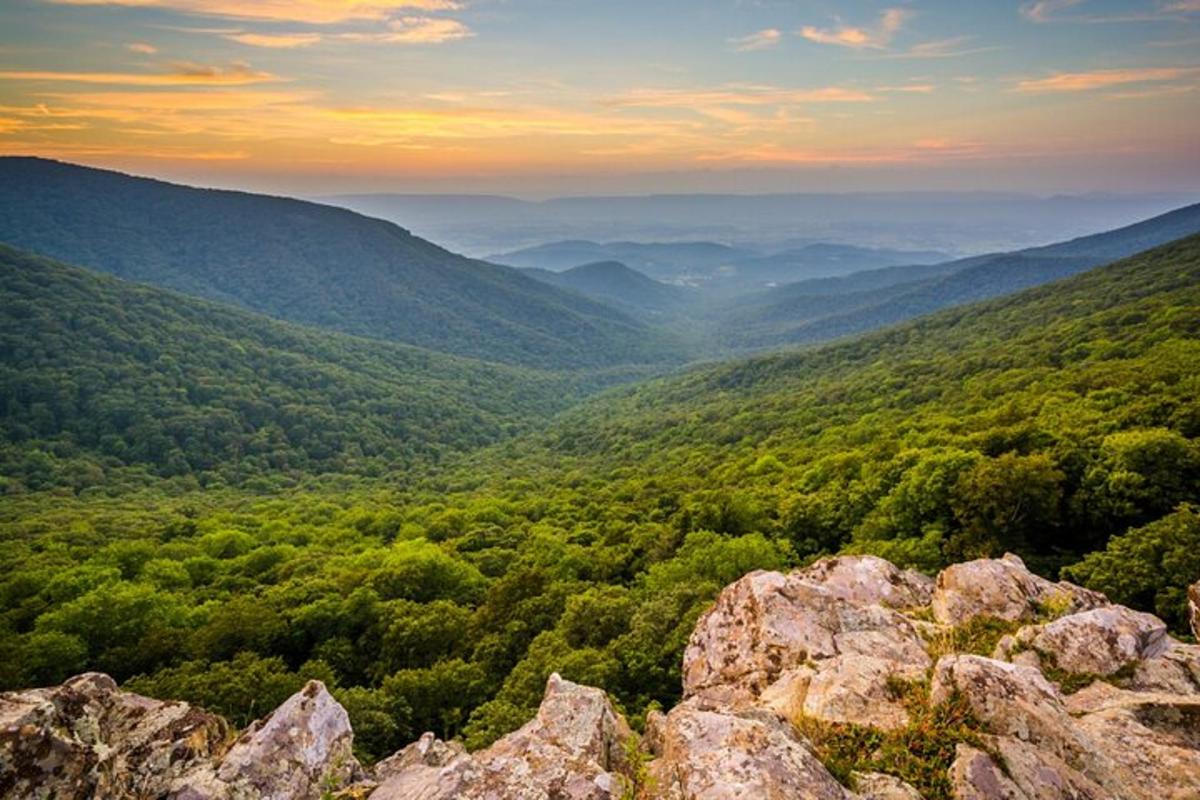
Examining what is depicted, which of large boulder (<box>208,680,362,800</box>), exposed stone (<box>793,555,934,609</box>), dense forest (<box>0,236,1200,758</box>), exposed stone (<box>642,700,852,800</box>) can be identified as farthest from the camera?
dense forest (<box>0,236,1200,758</box>)

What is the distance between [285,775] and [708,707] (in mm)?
10632

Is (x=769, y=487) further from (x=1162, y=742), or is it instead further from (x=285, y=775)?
(x=285, y=775)

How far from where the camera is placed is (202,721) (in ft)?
51.5

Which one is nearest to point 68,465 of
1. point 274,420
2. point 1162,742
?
point 274,420

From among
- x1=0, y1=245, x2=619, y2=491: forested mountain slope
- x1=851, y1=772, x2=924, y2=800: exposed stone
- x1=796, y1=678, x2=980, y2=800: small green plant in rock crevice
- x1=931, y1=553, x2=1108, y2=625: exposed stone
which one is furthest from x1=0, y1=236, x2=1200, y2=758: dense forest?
x1=0, y1=245, x2=619, y2=491: forested mountain slope

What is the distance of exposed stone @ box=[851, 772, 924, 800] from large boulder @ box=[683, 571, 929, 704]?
5767 mm

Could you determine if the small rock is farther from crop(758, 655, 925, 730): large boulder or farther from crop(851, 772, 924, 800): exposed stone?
crop(851, 772, 924, 800): exposed stone

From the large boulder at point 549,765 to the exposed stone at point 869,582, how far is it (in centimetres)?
1213

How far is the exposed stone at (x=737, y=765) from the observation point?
10750 mm

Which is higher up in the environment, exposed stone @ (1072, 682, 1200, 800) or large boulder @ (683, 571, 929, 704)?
exposed stone @ (1072, 682, 1200, 800)

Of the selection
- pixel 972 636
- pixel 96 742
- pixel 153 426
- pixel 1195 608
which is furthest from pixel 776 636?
pixel 153 426

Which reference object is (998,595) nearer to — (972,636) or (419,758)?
(972,636)

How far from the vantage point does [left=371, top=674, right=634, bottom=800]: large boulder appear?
11.9 metres

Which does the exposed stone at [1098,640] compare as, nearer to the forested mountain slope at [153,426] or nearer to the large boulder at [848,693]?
the large boulder at [848,693]
